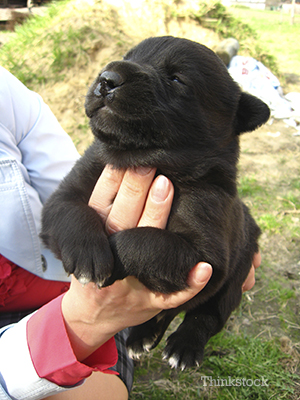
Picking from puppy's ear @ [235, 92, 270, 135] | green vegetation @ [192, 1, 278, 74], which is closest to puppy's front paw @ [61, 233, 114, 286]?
puppy's ear @ [235, 92, 270, 135]

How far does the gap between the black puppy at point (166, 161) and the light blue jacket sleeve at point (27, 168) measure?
0.36 m

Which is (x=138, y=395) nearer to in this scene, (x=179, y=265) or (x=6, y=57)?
(x=179, y=265)

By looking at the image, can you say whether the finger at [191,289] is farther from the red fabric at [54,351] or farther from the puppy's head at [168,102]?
the puppy's head at [168,102]

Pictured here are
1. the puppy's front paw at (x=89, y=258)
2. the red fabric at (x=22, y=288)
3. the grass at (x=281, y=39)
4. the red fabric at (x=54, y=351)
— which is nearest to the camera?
the puppy's front paw at (x=89, y=258)

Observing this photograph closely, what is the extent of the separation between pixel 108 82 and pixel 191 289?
3.51 feet

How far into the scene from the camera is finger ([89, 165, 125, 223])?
1.91m

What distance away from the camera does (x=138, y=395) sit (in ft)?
8.11

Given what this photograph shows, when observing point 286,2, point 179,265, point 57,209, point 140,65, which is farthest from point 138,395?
point 286,2

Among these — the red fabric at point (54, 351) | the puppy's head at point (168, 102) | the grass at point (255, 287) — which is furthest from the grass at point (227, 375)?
the puppy's head at point (168, 102)

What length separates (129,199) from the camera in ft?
6.20

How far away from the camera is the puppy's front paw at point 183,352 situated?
2211 millimetres

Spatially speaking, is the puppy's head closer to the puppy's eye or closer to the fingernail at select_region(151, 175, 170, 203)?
the puppy's eye

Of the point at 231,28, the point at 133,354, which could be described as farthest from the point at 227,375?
the point at 231,28

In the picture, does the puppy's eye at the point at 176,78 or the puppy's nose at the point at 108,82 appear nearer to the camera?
the puppy's nose at the point at 108,82
